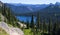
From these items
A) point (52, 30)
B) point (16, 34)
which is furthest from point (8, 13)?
point (16, 34)

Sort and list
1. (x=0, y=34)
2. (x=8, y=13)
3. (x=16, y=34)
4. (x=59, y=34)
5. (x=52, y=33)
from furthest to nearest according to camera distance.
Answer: (x=8, y=13) < (x=52, y=33) < (x=59, y=34) < (x=16, y=34) < (x=0, y=34)

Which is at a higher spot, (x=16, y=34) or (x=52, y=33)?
(x=16, y=34)

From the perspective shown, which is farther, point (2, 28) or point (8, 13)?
point (8, 13)

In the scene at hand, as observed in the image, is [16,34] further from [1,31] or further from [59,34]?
[59,34]

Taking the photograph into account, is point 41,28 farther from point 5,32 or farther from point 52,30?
point 5,32

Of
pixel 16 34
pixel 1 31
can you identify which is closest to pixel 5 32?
pixel 1 31

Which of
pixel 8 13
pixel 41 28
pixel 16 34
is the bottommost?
pixel 41 28

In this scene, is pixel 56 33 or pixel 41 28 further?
pixel 41 28

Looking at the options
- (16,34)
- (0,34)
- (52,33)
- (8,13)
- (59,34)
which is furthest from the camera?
(8,13)

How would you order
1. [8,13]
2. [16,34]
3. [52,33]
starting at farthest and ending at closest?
1. [8,13]
2. [52,33]
3. [16,34]
